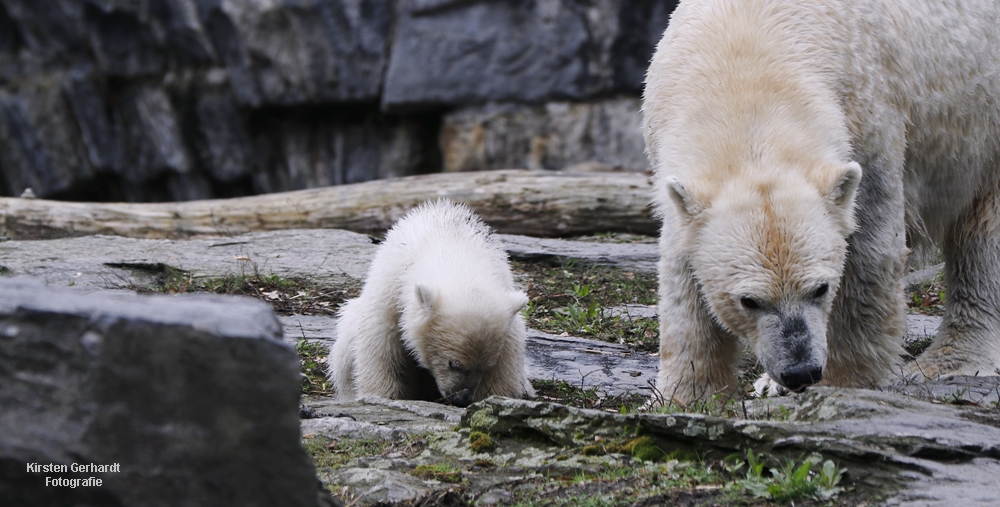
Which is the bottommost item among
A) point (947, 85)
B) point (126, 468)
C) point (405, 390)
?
point (405, 390)

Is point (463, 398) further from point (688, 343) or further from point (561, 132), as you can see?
point (561, 132)

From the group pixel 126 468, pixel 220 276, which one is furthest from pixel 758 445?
pixel 220 276

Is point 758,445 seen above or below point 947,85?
below

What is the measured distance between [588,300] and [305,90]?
8395 mm

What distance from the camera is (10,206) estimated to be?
7.60 metres

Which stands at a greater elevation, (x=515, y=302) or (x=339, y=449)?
(x=515, y=302)

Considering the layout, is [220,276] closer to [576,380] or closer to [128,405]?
[576,380]

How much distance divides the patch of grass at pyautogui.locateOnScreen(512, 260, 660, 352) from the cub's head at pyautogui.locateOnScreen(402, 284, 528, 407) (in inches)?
50.3

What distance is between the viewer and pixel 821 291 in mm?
3133

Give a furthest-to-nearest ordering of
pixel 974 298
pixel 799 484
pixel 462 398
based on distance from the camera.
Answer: pixel 974 298 → pixel 462 398 → pixel 799 484

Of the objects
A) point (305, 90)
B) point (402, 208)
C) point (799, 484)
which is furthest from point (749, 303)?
point (305, 90)

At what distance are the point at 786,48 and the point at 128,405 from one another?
2716 millimetres

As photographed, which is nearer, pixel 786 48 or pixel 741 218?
pixel 741 218

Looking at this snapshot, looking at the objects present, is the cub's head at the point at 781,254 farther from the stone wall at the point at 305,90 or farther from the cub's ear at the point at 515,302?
the stone wall at the point at 305,90
